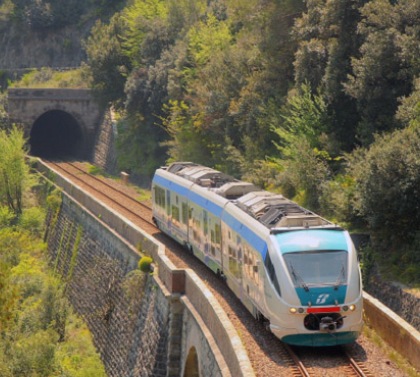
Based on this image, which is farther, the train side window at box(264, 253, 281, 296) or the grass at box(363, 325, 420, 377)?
the train side window at box(264, 253, 281, 296)

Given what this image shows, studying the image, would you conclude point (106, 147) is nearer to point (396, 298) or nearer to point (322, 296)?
point (396, 298)

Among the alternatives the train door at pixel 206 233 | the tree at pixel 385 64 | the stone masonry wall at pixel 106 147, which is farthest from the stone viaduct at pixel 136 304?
the stone masonry wall at pixel 106 147

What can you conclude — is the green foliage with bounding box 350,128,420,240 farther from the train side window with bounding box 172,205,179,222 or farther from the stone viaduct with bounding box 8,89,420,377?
the train side window with bounding box 172,205,179,222

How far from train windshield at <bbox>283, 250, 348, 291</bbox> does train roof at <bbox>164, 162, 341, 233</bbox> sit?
1.00 meters

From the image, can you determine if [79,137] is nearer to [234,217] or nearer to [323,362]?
[234,217]

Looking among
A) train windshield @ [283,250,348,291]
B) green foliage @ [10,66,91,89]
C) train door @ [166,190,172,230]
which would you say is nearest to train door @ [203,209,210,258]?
train door @ [166,190,172,230]

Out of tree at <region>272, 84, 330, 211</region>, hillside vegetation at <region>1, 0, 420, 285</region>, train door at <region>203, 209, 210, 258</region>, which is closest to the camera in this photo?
hillside vegetation at <region>1, 0, 420, 285</region>

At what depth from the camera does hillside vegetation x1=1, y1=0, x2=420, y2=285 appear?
25.4 metres

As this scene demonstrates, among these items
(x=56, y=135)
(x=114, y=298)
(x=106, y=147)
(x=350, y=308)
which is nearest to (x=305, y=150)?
(x=114, y=298)

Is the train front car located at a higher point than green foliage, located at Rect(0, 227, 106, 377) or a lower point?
higher

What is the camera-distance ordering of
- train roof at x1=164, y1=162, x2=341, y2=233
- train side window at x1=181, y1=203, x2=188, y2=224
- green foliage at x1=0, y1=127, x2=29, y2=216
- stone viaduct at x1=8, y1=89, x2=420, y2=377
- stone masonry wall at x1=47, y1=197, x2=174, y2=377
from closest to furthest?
stone viaduct at x1=8, y1=89, x2=420, y2=377
train roof at x1=164, y1=162, x2=341, y2=233
stone masonry wall at x1=47, y1=197, x2=174, y2=377
train side window at x1=181, y1=203, x2=188, y2=224
green foliage at x1=0, y1=127, x2=29, y2=216

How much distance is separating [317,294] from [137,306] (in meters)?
11.6

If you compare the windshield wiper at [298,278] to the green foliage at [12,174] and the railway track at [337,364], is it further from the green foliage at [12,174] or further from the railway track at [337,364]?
the green foliage at [12,174]

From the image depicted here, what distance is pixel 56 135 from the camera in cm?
7700
